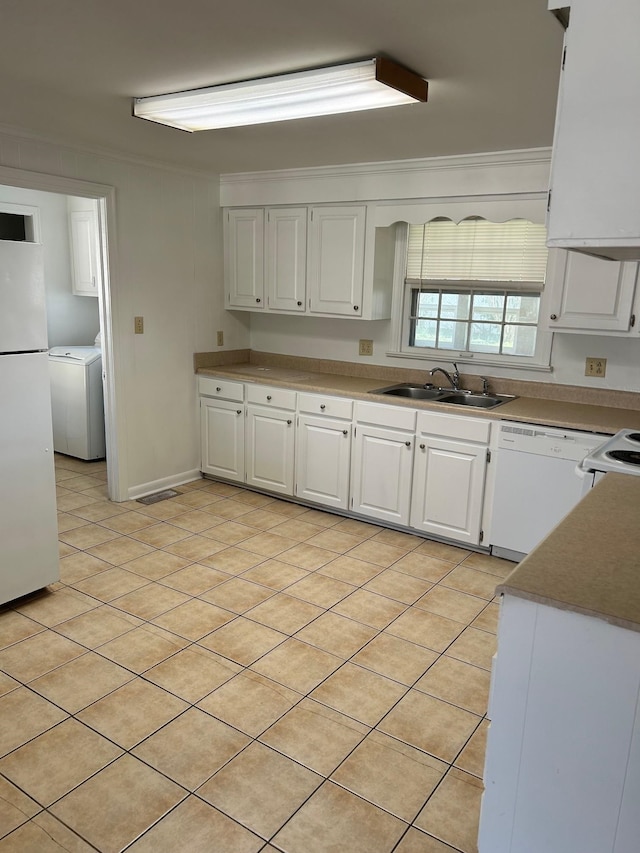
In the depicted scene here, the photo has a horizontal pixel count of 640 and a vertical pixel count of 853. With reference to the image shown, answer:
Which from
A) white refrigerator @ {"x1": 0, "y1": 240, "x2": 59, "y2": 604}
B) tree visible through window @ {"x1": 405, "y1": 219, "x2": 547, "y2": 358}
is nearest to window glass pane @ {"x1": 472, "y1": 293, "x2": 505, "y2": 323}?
tree visible through window @ {"x1": 405, "y1": 219, "x2": 547, "y2": 358}

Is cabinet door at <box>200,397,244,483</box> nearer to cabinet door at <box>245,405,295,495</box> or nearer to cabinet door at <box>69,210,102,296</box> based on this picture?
cabinet door at <box>245,405,295,495</box>

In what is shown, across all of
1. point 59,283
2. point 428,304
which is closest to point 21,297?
point 428,304

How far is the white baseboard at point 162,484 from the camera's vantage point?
15.1 ft

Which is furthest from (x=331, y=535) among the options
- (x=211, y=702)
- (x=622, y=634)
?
(x=622, y=634)

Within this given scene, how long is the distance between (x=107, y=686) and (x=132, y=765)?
18.1 inches

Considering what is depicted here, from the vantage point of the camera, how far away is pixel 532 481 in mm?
3443

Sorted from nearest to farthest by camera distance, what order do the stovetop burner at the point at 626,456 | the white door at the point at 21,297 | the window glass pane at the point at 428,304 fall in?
the stovetop burner at the point at 626,456
the white door at the point at 21,297
the window glass pane at the point at 428,304

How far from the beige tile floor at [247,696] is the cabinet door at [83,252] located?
259cm

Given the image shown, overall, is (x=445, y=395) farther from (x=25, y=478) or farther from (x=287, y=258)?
(x=25, y=478)

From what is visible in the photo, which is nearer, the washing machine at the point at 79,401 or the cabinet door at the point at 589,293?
the cabinet door at the point at 589,293

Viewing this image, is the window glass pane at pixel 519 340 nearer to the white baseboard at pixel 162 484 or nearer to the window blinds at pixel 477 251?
the window blinds at pixel 477 251

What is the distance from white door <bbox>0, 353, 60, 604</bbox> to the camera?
9.22 feet

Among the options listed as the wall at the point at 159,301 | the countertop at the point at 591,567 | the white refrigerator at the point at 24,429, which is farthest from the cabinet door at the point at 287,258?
the countertop at the point at 591,567

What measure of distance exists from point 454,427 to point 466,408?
0.13 m
